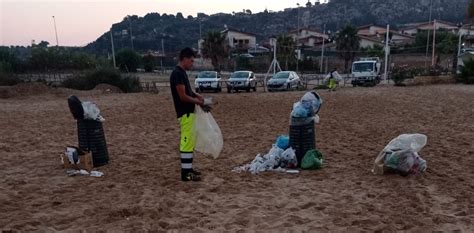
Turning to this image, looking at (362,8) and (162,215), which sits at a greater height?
(362,8)

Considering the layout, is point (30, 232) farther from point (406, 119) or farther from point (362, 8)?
point (362, 8)

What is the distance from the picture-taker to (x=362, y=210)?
4500 millimetres

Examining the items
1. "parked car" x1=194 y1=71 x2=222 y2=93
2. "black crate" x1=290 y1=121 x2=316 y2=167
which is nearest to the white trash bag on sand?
"black crate" x1=290 y1=121 x2=316 y2=167

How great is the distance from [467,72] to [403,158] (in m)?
A: 26.2

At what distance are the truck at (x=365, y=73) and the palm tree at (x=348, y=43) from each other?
28.5 m

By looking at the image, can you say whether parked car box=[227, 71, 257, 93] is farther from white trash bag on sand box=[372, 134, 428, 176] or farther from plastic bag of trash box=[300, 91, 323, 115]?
white trash bag on sand box=[372, 134, 428, 176]

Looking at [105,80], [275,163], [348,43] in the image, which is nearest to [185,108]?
[275,163]

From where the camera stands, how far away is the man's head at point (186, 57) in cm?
563

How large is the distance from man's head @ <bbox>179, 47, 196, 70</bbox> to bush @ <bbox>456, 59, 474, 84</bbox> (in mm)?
27064

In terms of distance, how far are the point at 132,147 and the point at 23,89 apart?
1805cm

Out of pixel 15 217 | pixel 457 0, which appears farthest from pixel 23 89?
pixel 457 0

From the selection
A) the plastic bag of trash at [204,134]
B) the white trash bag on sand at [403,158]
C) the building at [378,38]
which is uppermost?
the building at [378,38]

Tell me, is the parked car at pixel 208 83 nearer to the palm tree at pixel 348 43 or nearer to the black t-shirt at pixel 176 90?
the black t-shirt at pixel 176 90

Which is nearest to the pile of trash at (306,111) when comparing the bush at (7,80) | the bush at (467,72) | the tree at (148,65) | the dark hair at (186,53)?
the dark hair at (186,53)
